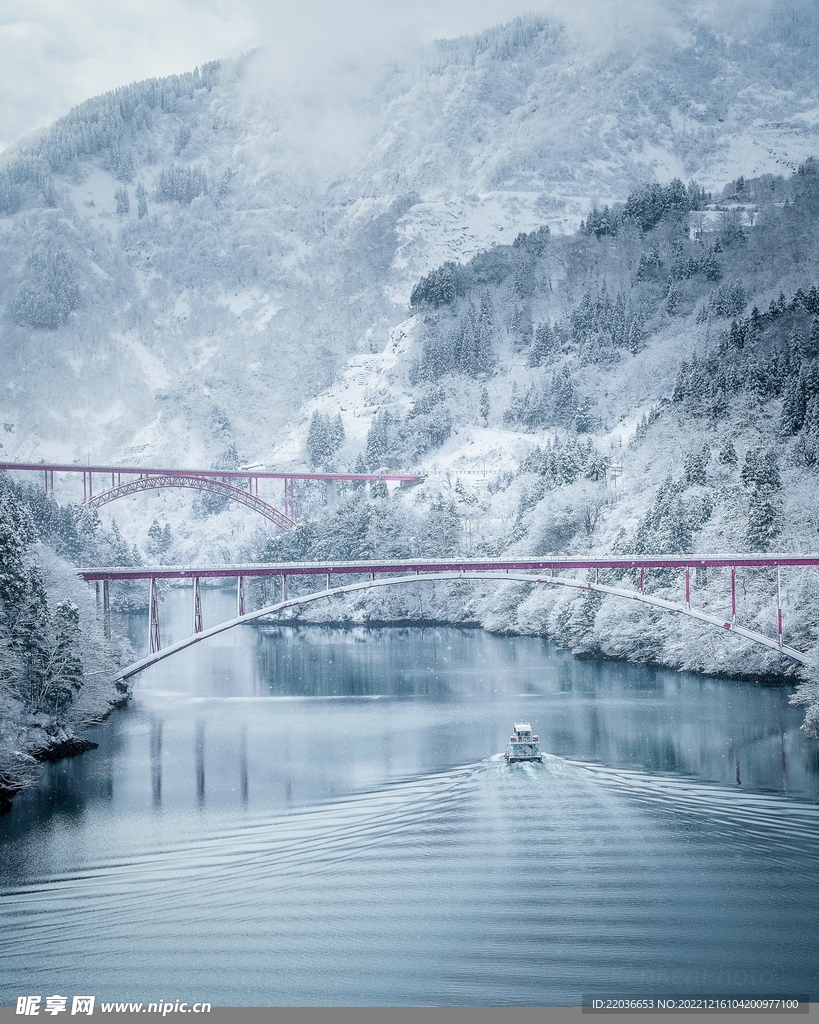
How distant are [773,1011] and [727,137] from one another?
19481cm

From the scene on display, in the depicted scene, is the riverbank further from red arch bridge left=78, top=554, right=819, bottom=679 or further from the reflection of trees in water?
the reflection of trees in water

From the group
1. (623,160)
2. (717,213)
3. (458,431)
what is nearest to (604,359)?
(458,431)

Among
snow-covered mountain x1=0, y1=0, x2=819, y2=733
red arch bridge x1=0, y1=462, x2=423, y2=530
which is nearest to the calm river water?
snow-covered mountain x1=0, y1=0, x2=819, y2=733

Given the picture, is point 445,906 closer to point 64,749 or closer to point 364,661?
point 64,749

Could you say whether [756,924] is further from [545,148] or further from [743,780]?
[545,148]

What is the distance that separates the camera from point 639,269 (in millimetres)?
Result: 132375

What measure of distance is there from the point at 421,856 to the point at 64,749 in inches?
613

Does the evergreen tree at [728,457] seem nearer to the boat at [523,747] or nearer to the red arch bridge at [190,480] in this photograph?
the boat at [523,747]

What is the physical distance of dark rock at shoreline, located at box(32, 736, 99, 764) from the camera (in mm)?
36719

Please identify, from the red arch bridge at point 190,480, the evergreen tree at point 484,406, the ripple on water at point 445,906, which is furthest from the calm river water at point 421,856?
the evergreen tree at point 484,406

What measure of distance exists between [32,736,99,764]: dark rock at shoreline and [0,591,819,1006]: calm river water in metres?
0.65

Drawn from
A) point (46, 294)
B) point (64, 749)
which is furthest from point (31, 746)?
point (46, 294)

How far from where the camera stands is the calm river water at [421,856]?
21734 millimetres

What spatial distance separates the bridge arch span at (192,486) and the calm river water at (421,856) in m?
35.6
